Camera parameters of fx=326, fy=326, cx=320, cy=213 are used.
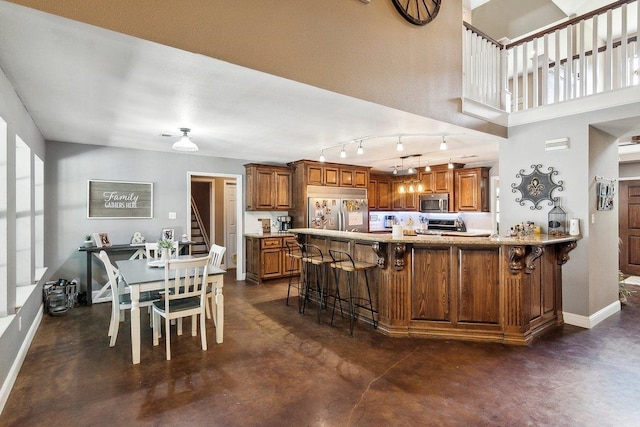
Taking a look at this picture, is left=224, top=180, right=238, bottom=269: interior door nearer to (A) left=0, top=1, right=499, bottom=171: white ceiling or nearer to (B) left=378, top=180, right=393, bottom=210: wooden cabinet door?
(A) left=0, top=1, right=499, bottom=171: white ceiling

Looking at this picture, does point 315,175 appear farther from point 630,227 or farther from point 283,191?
point 630,227

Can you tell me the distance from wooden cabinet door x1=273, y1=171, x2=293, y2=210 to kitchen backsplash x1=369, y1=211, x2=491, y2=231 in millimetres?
2597

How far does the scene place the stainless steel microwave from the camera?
23.4 feet

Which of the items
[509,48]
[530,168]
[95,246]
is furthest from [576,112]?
[95,246]

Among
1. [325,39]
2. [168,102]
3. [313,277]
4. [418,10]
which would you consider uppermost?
[418,10]

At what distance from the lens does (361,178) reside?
23.5 ft

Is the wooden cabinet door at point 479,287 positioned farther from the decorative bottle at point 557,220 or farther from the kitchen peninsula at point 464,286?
the decorative bottle at point 557,220

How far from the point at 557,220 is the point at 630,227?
4283 millimetres

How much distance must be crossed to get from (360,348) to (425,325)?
814mm

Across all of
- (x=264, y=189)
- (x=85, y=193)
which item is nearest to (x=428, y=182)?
(x=264, y=189)

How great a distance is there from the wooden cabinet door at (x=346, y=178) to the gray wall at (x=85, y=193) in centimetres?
278

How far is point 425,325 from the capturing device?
351cm

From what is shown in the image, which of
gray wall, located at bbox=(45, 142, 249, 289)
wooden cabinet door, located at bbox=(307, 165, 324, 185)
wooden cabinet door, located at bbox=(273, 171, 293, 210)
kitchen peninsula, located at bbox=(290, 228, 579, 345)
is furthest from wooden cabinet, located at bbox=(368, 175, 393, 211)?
kitchen peninsula, located at bbox=(290, 228, 579, 345)

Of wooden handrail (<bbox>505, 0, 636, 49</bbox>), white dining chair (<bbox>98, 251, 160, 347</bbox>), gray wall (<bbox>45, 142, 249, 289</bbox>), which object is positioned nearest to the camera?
white dining chair (<bbox>98, 251, 160, 347</bbox>)
